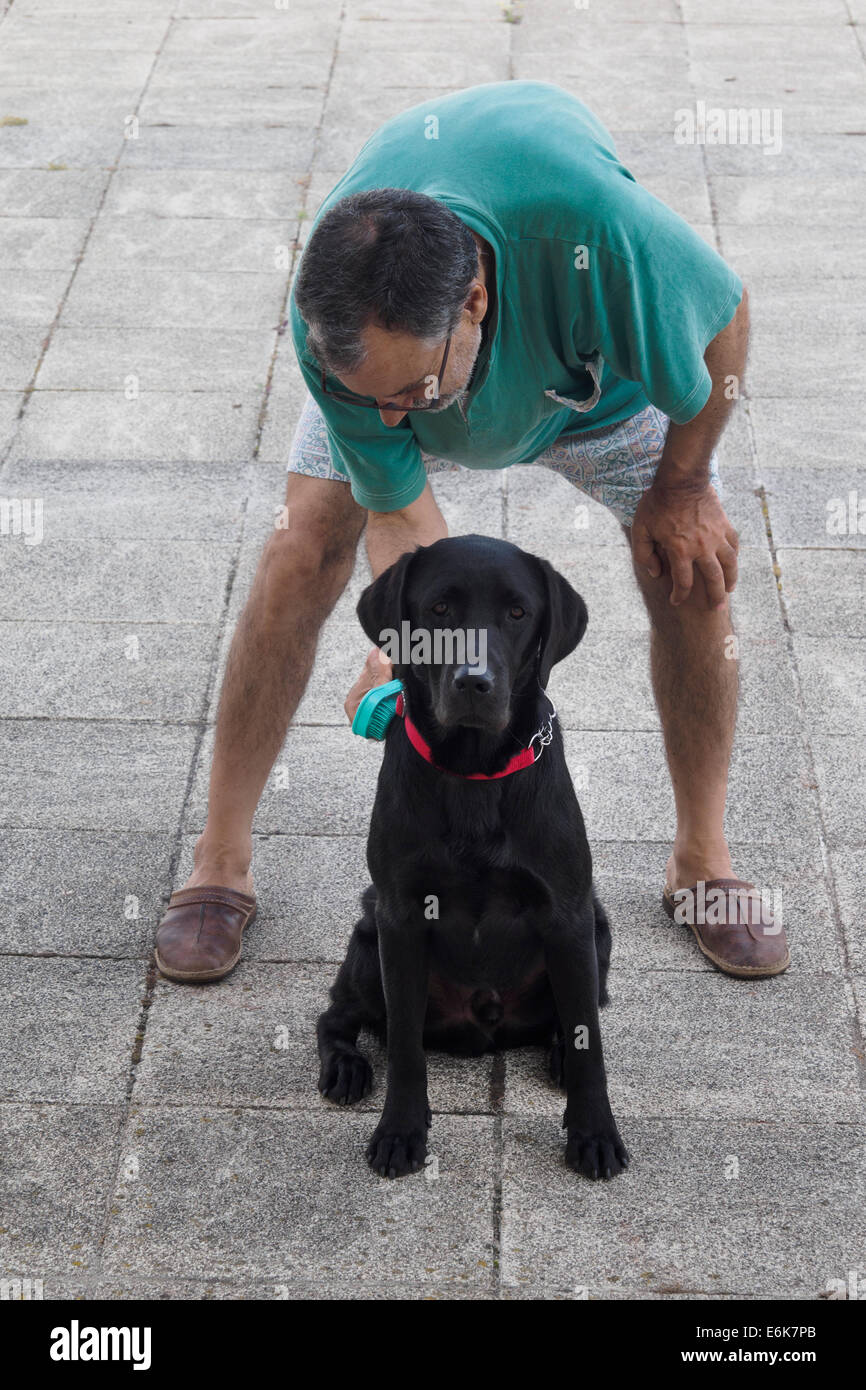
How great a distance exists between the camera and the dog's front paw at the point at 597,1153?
3.11 m

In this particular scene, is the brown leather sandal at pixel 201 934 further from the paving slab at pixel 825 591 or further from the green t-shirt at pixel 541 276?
the paving slab at pixel 825 591

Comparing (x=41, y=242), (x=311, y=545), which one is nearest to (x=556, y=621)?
(x=311, y=545)

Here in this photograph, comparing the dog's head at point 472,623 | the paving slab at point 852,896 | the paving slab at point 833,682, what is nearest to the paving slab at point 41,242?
the paving slab at point 833,682

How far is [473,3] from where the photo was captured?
10.1 m

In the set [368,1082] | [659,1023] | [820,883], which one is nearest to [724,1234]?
[659,1023]

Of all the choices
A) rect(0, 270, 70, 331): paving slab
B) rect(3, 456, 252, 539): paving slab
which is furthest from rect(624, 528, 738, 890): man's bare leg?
rect(0, 270, 70, 331): paving slab

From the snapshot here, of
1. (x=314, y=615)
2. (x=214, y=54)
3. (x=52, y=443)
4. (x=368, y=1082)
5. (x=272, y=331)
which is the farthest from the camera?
(x=214, y=54)

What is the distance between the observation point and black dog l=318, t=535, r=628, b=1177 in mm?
2953

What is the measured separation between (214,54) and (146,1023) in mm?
7767

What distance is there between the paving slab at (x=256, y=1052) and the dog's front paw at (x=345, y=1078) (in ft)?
0.08

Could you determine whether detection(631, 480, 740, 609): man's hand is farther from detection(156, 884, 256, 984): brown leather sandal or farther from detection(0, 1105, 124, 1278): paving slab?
detection(0, 1105, 124, 1278): paving slab

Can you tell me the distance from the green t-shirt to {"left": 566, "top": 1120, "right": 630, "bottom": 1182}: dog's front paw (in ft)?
4.94

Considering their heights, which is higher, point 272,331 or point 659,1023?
point 272,331

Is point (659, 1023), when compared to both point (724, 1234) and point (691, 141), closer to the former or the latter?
point (724, 1234)
